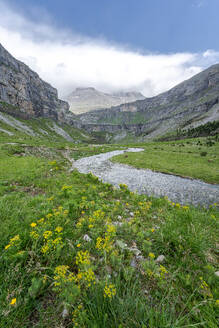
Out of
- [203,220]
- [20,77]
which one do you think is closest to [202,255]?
[203,220]

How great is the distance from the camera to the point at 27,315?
1863 mm

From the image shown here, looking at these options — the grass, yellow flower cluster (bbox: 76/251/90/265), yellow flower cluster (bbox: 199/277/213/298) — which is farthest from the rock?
yellow flower cluster (bbox: 76/251/90/265)

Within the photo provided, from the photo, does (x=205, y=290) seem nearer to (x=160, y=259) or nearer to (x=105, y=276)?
(x=160, y=259)

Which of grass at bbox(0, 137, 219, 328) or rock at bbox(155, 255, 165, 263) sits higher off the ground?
grass at bbox(0, 137, 219, 328)

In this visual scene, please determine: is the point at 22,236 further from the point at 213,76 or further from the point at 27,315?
the point at 213,76

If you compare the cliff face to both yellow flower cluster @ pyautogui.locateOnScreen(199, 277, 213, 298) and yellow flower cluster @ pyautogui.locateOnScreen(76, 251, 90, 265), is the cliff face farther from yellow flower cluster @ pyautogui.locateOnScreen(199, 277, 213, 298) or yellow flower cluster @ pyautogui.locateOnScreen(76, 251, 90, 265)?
yellow flower cluster @ pyautogui.locateOnScreen(199, 277, 213, 298)

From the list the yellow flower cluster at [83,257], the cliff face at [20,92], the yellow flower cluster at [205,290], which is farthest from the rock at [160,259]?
the cliff face at [20,92]

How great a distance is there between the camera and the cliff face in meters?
122

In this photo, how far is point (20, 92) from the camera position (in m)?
140

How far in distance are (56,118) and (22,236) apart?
718 feet

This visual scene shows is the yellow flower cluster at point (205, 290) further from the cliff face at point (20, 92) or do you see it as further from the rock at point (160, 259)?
the cliff face at point (20, 92)

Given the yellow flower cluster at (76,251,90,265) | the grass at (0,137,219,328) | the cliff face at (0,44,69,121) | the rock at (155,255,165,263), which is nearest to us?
the grass at (0,137,219,328)

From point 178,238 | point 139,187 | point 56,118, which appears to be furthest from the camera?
point 56,118

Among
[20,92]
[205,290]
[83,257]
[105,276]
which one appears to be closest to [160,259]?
[205,290]
